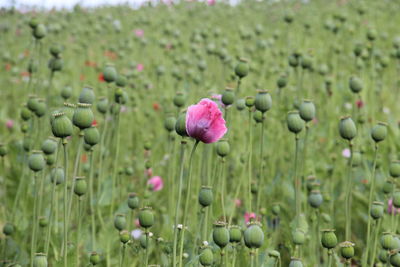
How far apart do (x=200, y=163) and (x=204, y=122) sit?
1.09 meters

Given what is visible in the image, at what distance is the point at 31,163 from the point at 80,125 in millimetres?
336

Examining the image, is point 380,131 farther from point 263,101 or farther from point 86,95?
point 86,95

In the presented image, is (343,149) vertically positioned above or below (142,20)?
below

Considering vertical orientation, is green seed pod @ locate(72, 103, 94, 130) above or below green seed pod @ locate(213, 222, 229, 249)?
above

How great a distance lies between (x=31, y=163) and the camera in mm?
1390

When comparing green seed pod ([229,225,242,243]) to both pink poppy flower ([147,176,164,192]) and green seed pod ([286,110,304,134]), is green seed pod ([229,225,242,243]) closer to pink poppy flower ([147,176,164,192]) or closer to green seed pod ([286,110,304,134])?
green seed pod ([286,110,304,134])

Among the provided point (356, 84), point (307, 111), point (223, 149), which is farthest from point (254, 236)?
point (356, 84)

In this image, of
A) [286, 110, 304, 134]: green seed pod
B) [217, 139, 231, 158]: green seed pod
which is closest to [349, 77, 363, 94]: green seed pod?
[286, 110, 304, 134]: green seed pod

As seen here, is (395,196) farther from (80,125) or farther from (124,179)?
(124,179)

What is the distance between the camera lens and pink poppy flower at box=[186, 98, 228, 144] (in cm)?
106

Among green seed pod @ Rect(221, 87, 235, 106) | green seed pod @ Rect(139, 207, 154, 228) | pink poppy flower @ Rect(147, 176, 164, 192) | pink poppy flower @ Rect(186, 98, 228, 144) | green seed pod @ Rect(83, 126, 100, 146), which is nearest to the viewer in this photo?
pink poppy flower @ Rect(186, 98, 228, 144)

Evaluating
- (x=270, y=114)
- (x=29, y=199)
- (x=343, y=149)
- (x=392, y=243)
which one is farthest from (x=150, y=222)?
(x=270, y=114)

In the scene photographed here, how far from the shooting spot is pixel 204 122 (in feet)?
3.49

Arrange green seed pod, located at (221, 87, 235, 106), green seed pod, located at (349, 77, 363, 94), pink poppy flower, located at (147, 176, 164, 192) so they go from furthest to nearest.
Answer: pink poppy flower, located at (147, 176, 164, 192)
green seed pod, located at (349, 77, 363, 94)
green seed pod, located at (221, 87, 235, 106)
